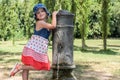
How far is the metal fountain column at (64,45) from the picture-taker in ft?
20.2

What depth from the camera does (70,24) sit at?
6.16 meters

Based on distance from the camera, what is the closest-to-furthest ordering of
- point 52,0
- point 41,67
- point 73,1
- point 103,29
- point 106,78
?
point 41,67, point 106,78, point 103,29, point 73,1, point 52,0

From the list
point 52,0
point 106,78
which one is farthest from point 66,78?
point 52,0

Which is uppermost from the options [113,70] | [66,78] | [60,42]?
[60,42]

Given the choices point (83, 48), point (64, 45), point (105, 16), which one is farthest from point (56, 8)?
point (64, 45)

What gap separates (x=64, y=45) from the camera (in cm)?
615

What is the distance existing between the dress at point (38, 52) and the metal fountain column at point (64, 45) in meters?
0.27

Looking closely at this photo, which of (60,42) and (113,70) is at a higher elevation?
(60,42)

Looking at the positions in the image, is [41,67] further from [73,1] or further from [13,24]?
[13,24]

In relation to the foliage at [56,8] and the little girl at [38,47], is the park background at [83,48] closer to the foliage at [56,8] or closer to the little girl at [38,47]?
the foliage at [56,8]

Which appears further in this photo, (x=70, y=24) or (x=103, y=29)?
(x=103, y=29)

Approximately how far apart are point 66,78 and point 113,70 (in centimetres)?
493

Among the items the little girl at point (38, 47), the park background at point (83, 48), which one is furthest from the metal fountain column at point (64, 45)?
the park background at point (83, 48)

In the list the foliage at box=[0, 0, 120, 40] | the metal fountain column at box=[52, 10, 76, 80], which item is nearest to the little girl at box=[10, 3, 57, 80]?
the metal fountain column at box=[52, 10, 76, 80]
